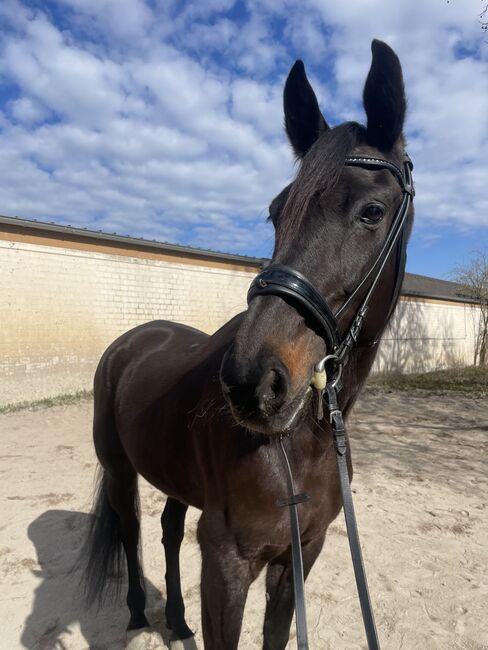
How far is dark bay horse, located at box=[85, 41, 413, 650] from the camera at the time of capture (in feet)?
3.63

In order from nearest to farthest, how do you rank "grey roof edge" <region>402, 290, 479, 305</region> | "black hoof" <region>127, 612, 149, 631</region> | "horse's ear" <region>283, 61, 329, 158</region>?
"horse's ear" <region>283, 61, 329, 158</region> → "black hoof" <region>127, 612, 149, 631</region> → "grey roof edge" <region>402, 290, 479, 305</region>

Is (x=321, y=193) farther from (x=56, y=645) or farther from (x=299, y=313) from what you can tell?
(x=56, y=645)

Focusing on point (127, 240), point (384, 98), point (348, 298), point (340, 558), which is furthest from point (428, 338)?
point (348, 298)

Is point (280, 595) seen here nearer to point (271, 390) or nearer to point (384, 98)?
point (271, 390)

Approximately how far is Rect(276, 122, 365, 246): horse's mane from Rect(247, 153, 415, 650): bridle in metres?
0.05

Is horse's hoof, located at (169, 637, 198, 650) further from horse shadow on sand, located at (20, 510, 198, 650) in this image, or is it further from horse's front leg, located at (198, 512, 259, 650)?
horse's front leg, located at (198, 512, 259, 650)

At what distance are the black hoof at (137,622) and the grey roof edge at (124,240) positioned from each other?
649cm

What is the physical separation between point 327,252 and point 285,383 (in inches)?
16.4

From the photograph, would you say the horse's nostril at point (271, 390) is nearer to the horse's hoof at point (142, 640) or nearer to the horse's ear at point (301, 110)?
the horse's ear at point (301, 110)

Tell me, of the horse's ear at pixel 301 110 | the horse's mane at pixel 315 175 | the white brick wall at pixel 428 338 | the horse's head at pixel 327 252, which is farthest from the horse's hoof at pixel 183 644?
the white brick wall at pixel 428 338

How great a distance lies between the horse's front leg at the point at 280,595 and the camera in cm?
182

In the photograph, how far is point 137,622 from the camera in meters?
2.77

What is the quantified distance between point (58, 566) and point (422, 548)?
2877 millimetres

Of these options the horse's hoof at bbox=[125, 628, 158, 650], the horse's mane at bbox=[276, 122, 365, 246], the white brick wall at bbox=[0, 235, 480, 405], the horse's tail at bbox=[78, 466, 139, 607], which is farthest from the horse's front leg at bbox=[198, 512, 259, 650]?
the white brick wall at bbox=[0, 235, 480, 405]
